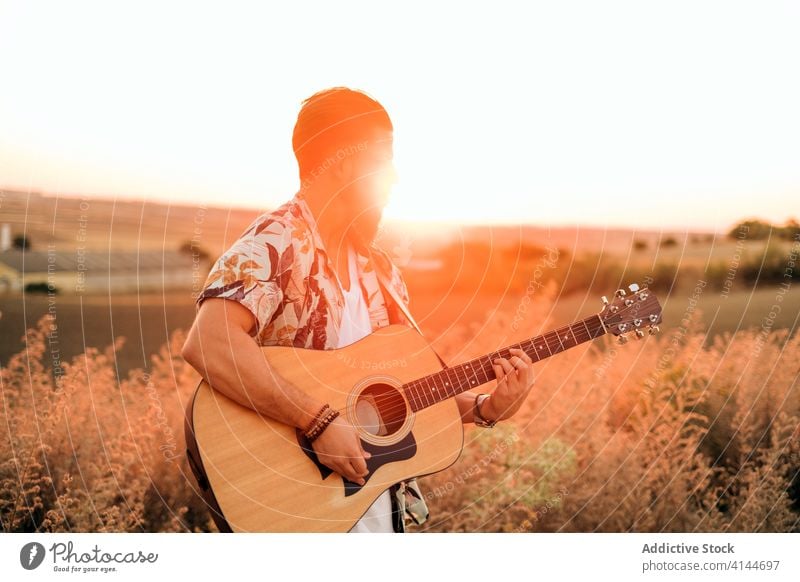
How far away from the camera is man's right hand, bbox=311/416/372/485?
2490mm

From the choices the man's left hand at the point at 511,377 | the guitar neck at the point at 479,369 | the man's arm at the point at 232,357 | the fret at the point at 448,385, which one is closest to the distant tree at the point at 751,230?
the guitar neck at the point at 479,369

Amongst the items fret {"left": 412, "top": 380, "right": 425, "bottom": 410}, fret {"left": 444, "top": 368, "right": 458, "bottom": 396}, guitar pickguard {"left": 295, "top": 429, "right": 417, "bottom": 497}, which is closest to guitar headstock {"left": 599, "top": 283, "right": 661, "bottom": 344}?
fret {"left": 444, "top": 368, "right": 458, "bottom": 396}

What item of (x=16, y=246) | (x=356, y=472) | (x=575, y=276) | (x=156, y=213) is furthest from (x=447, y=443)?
(x=16, y=246)

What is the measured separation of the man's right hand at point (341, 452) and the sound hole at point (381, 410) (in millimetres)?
120

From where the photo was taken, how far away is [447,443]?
2639 millimetres

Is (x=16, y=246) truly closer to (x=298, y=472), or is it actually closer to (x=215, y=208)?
(x=215, y=208)

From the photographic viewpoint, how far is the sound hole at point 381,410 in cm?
263

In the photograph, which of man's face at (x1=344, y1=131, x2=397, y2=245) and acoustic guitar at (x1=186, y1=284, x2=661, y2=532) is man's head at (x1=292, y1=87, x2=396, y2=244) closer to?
man's face at (x1=344, y1=131, x2=397, y2=245)

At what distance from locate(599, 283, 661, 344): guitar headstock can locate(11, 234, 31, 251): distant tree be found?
2027 mm

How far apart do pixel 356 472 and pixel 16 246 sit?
60.3 inches

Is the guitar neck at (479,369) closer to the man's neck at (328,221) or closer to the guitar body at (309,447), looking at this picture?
the guitar body at (309,447)

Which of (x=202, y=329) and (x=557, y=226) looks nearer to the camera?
(x=202, y=329)

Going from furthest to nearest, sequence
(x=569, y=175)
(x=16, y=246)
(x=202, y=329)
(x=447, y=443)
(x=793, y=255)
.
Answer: (x=793, y=255), (x=569, y=175), (x=16, y=246), (x=447, y=443), (x=202, y=329)

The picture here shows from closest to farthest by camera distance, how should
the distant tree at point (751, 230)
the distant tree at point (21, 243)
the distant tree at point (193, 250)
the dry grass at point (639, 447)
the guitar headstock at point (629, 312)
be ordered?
the guitar headstock at point (629, 312) → the distant tree at point (21, 243) → the distant tree at point (193, 250) → the dry grass at point (639, 447) → the distant tree at point (751, 230)
